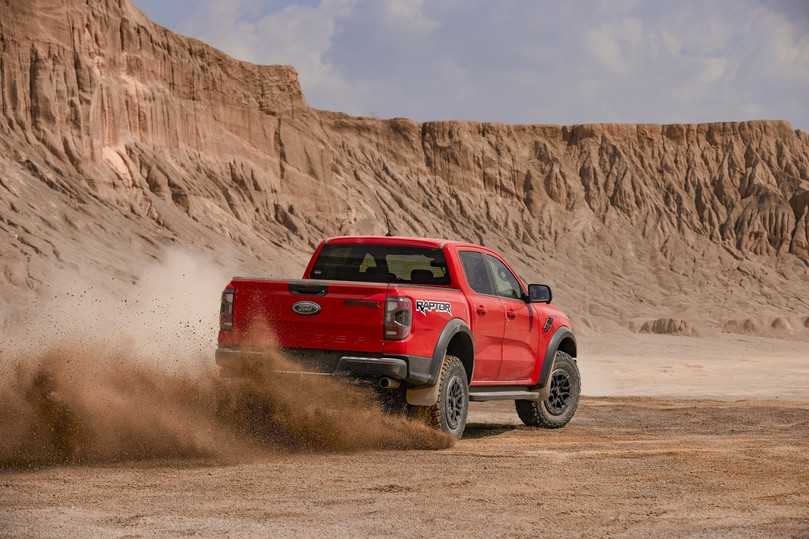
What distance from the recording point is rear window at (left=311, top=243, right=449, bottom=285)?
11.4 meters

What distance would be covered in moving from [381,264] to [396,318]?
5.01 feet

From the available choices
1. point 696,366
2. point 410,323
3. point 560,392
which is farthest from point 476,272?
point 696,366

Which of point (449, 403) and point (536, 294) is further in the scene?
point (536, 294)

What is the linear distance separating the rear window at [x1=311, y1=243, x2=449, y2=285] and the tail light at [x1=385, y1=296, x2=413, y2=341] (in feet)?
3.90

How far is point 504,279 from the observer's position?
40.5 feet

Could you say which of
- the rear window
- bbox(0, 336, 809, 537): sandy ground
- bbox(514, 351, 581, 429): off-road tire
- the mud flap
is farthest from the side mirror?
the mud flap

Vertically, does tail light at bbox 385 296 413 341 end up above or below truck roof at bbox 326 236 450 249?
below

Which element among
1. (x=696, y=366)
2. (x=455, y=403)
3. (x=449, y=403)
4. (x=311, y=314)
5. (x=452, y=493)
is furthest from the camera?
(x=696, y=366)

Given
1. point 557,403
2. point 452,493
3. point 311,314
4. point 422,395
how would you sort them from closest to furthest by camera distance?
1. point 452,493
2. point 311,314
3. point 422,395
4. point 557,403

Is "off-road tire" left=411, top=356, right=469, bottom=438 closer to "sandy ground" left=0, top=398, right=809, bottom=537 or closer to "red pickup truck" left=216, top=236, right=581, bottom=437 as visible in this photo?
"red pickup truck" left=216, top=236, right=581, bottom=437

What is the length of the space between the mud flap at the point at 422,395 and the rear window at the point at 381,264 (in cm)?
122

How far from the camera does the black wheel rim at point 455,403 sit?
35.6ft

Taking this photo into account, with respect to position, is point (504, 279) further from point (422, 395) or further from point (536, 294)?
point (422, 395)

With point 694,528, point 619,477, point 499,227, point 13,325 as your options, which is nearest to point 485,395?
point 619,477
